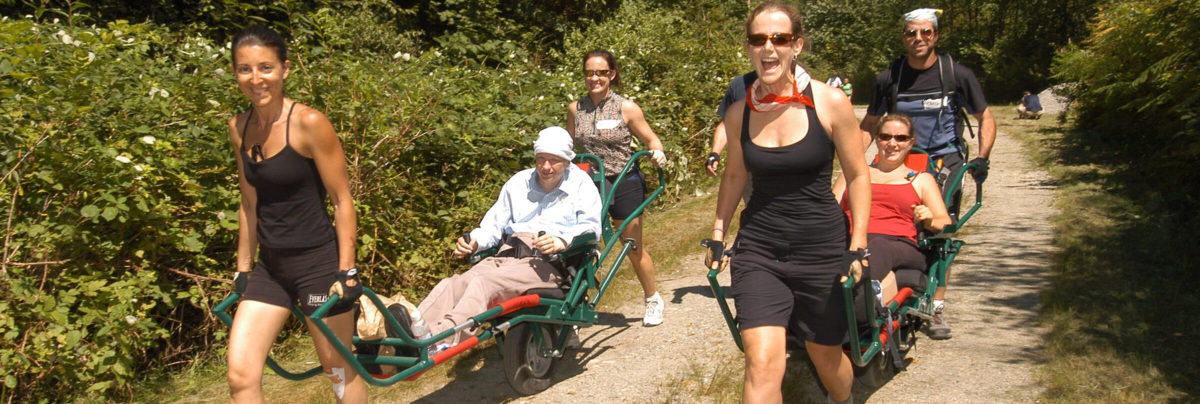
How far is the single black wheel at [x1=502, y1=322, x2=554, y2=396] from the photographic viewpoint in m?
4.73

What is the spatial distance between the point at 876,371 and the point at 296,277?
299 cm

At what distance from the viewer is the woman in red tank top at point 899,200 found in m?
4.95

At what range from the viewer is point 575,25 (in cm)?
1545

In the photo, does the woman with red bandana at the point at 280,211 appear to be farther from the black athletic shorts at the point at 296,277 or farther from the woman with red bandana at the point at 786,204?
the woman with red bandana at the point at 786,204

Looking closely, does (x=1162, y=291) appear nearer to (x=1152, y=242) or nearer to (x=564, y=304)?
(x=1152, y=242)

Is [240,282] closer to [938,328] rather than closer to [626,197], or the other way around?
[626,197]

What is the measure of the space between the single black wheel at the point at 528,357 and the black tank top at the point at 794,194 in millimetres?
1650

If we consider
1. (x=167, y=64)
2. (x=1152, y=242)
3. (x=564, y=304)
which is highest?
(x=167, y=64)

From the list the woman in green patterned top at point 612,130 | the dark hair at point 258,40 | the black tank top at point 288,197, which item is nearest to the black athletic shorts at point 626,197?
the woman in green patterned top at point 612,130

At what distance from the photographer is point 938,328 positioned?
550cm

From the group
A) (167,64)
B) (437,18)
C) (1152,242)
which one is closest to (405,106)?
(167,64)

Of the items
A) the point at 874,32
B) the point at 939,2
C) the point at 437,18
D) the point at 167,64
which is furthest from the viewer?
the point at 874,32

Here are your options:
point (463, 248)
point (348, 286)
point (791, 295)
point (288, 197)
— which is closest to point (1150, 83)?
point (791, 295)

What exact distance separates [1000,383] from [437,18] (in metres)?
11.9
